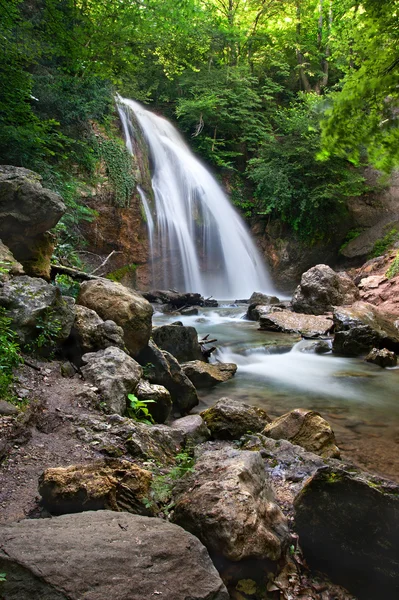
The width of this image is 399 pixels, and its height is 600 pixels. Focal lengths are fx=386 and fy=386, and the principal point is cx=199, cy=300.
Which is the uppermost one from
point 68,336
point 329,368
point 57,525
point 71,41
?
point 71,41

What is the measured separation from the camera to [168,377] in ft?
17.6

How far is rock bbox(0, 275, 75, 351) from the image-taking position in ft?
12.8

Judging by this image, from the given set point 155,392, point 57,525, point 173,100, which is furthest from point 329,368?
point 173,100

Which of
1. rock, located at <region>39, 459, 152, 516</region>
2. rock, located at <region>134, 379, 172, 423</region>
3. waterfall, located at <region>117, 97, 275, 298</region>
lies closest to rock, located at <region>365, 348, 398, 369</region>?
rock, located at <region>134, 379, 172, 423</region>

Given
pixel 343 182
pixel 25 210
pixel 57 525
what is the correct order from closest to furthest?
pixel 57 525, pixel 25 210, pixel 343 182

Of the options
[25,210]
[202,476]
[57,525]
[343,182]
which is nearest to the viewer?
[57,525]

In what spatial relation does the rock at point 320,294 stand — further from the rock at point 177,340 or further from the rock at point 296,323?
the rock at point 177,340

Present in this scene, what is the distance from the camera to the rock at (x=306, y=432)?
4059 millimetres

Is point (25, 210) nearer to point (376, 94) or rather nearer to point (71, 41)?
point (71, 41)

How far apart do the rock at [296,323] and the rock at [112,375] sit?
→ 7.40 metres

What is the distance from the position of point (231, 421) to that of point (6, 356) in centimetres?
251

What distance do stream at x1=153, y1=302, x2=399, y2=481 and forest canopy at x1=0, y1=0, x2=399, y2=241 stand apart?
3.17 m

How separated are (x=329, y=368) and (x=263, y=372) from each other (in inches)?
57.5

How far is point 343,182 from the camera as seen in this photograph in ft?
55.5
